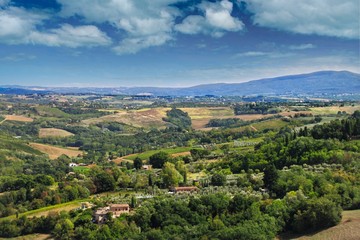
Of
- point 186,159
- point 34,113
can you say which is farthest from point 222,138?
point 34,113

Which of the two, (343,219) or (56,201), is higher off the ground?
(343,219)

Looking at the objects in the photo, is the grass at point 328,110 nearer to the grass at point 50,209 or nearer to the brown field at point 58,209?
the grass at point 50,209

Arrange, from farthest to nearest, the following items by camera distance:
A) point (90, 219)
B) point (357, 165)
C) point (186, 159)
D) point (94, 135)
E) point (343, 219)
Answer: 1. point (94, 135)
2. point (186, 159)
3. point (357, 165)
4. point (90, 219)
5. point (343, 219)

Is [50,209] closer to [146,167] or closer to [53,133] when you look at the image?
[146,167]

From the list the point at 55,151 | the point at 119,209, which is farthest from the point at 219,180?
the point at 55,151

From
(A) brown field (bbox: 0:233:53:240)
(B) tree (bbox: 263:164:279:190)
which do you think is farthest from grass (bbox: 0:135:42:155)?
(B) tree (bbox: 263:164:279:190)

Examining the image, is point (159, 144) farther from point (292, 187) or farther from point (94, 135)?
point (292, 187)
